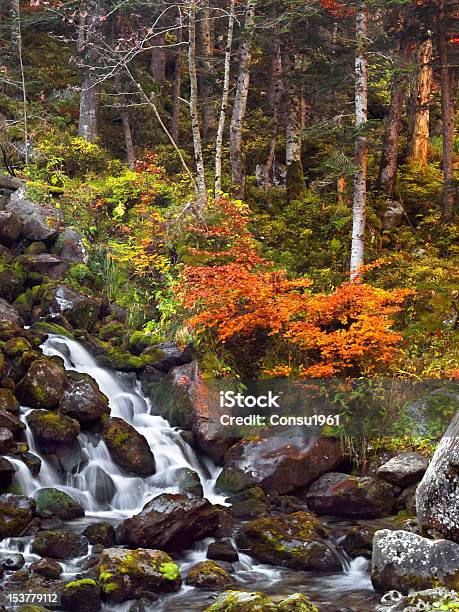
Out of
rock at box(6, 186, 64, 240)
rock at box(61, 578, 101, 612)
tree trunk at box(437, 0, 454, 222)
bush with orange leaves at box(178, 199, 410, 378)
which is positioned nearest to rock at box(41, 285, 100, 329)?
rock at box(6, 186, 64, 240)

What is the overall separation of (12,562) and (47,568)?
1.68 feet

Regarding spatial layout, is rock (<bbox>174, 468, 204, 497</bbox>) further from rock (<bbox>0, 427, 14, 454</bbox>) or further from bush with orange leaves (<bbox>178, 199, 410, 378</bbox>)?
rock (<bbox>0, 427, 14, 454</bbox>)

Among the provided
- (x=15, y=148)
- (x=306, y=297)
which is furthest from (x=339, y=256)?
(x=15, y=148)

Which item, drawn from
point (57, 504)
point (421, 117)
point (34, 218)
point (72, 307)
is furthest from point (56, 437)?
point (421, 117)

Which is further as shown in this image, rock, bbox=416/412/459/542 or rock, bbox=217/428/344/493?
rock, bbox=217/428/344/493

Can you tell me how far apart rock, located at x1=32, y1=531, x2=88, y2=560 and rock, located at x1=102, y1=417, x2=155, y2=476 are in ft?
9.25

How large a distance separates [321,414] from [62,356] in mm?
5649

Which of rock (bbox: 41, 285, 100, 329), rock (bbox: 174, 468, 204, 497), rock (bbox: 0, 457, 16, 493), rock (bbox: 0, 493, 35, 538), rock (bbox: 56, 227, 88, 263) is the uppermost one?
rock (bbox: 56, 227, 88, 263)

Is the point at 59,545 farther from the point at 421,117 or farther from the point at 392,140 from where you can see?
the point at 421,117

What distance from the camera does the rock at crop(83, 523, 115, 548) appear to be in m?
10.1

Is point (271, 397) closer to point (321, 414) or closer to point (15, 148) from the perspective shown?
point (321, 414)

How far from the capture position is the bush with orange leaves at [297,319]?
13.0 m

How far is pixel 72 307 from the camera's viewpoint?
53.1ft

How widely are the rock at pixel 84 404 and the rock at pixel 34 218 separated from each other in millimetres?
5980
